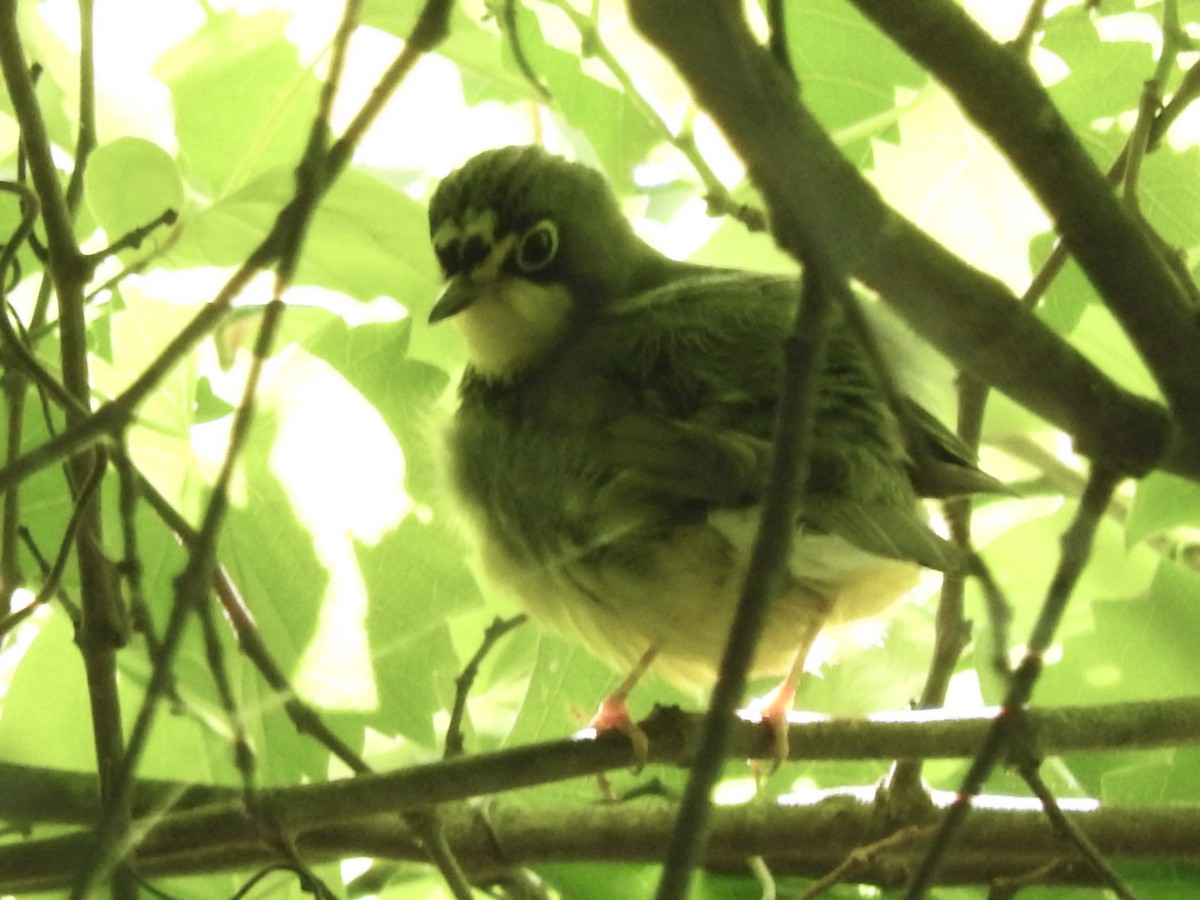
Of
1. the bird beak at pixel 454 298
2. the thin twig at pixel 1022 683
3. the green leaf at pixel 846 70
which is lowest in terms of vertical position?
the thin twig at pixel 1022 683

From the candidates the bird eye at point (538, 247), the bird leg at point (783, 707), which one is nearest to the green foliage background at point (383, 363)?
the bird eye at point (538, 247)

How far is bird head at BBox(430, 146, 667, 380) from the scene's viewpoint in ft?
6.18

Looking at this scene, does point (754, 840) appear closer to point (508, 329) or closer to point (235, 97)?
point (508, 329)

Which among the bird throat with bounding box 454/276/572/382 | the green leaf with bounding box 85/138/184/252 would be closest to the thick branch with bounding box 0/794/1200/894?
the bird throat with bounding box 454/276/572/382

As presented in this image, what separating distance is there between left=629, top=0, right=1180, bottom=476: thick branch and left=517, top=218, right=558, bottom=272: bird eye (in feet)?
3.33

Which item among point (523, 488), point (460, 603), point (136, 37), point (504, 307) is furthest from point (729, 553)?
point (136, 37)

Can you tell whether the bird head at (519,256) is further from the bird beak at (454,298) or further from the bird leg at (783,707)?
the bird leg at (783,707)

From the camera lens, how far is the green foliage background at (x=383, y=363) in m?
1.63

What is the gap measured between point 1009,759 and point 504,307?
0.85m

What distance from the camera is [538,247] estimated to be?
1993 millimetres

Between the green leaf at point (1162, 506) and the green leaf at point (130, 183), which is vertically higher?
the green leaf at point (130, 183)

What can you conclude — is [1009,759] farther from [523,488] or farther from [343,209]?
[343,209]

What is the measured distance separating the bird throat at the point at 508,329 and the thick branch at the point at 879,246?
0.92 m

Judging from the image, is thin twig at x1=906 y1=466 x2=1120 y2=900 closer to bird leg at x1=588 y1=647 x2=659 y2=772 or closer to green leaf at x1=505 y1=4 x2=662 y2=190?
bird leg at x1=588 y1=647 x2=659 y2=772
